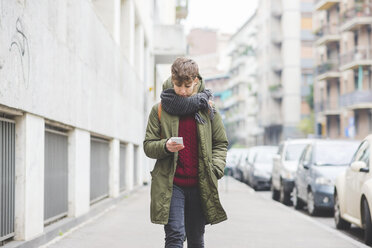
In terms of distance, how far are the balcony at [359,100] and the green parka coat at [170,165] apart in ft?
150

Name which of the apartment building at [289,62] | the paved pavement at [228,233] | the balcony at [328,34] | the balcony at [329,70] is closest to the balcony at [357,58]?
the balcony at [329,70]

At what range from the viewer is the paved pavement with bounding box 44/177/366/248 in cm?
1014

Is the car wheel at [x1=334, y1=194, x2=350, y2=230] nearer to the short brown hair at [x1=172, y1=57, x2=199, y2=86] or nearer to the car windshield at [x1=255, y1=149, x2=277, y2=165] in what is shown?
the short brown hair at [x1=172, y1=57, x2=199, y2=86]

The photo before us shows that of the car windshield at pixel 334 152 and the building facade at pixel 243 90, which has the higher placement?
the building facade at pixel 243 90

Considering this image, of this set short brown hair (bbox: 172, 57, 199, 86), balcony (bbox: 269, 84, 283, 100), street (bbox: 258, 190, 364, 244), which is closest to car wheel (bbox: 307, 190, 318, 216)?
street (bbox: 258, 190, 364, 244)

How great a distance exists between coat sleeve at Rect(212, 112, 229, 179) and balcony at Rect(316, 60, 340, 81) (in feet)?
175

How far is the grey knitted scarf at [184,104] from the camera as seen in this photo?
5.51 m

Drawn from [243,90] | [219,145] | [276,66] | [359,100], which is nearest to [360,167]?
[219,145]

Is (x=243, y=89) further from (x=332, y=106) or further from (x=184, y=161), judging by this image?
(x=184, y=161)

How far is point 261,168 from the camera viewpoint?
29406mm

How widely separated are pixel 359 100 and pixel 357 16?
5369mm

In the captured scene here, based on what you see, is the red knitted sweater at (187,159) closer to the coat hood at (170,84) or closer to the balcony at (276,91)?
the coat hood at (170,84)

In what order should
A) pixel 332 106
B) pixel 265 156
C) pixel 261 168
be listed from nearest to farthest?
pixel 261 168 → pixel 265 156 → pixel 332 106

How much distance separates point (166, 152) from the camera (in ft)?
17.7
